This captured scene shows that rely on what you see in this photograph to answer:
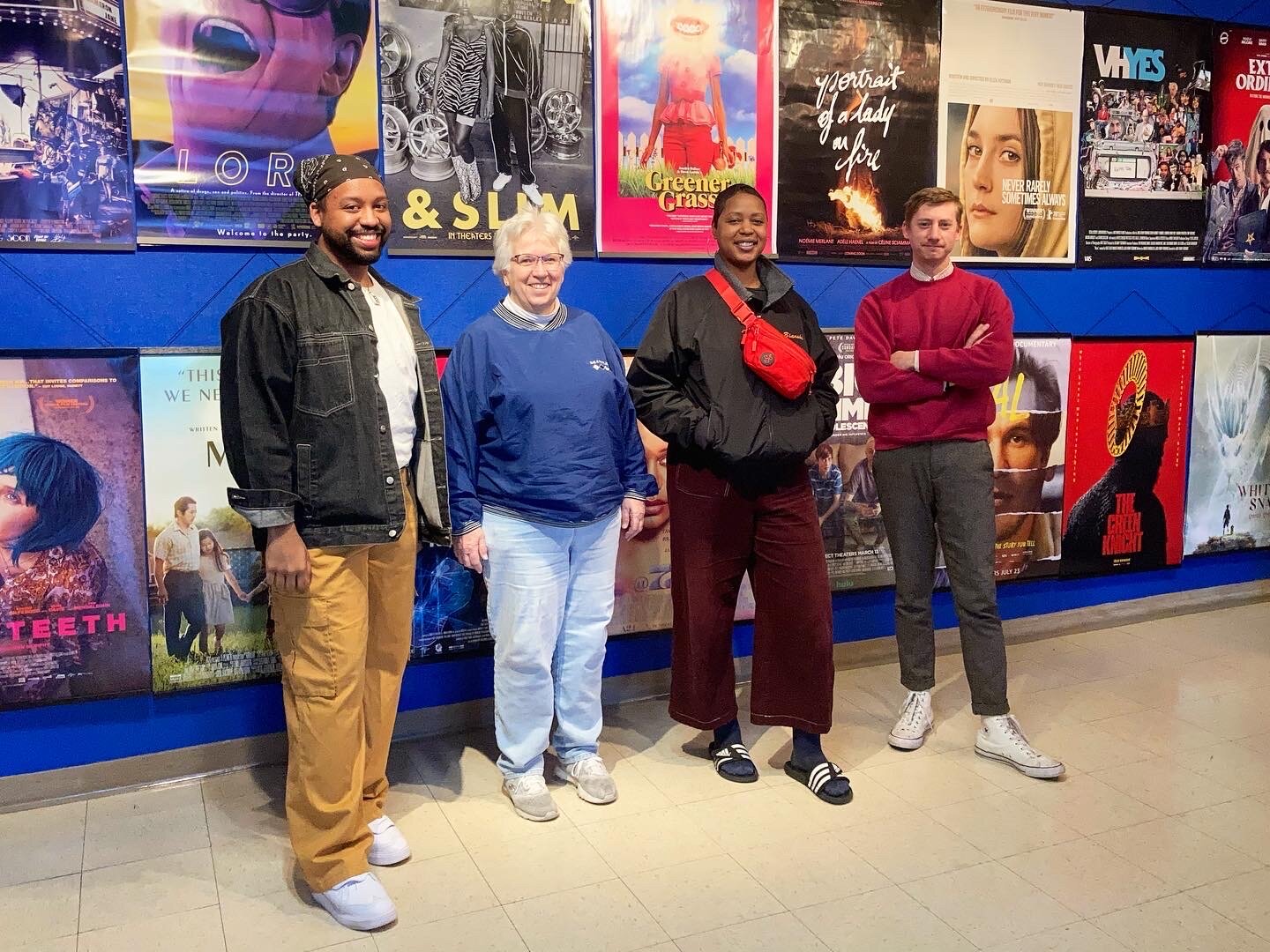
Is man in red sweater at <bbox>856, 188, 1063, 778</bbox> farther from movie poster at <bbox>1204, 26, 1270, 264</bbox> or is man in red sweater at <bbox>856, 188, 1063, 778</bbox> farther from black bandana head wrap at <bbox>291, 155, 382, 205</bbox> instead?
movie poster at <bbox>1204, 26, 1270, 264</bbox>

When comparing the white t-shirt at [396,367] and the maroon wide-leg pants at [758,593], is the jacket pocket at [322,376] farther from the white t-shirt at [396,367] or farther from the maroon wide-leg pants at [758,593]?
the maroon wide-leg pants at [758,593]

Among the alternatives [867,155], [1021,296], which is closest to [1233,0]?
[1021,296]

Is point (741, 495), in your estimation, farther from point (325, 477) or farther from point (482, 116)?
point (482, 116)

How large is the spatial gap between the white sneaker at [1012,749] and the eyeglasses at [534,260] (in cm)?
178

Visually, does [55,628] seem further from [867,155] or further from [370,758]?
[867,155]

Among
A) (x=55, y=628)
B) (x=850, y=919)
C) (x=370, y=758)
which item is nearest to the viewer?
(x=850, y=919)

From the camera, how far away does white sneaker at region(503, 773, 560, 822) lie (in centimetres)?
269

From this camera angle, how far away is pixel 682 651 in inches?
116

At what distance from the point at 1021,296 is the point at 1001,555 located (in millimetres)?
966

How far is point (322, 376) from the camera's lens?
2.20 m

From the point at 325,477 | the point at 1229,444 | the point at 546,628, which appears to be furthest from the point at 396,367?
the point at 1229,444

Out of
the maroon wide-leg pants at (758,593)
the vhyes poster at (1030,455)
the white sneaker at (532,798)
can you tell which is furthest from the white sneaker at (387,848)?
the vhyes poster at (1030,455)

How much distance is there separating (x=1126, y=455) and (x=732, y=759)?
7.37 ft

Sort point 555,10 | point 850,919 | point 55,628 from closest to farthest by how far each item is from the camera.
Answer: point 850,919
point 55,628
point 555,10
